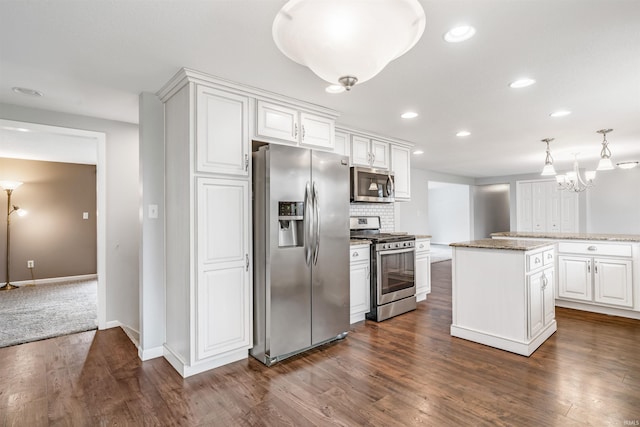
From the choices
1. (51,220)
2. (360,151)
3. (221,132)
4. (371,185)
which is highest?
(360,151)

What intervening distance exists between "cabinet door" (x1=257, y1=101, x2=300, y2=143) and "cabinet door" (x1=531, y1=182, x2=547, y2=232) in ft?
25.9

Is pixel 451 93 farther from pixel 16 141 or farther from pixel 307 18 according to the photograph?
pixel 16 141

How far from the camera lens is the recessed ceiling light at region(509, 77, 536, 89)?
263 centimetres

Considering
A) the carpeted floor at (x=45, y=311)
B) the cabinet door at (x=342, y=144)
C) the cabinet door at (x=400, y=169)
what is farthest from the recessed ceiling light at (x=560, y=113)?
the carpeted floor at (x=45, y=311)

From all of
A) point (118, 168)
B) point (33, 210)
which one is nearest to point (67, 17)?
point (118, 168)

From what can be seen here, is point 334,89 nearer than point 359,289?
Yes

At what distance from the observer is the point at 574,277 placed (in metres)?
4.02

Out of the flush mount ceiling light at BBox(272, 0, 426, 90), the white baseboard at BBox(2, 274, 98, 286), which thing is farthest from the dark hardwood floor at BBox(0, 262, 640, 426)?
the white baseboard at BBox(2, 274, 98, 286)

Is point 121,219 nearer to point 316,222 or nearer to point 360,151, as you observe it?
point 316,222

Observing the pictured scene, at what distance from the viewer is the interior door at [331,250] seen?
2.93 m

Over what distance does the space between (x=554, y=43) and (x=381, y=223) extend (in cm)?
312

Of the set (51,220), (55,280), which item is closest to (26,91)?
(51,220)

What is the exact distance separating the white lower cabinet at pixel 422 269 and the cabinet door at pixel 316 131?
2.05 metres

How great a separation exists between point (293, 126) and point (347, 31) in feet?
7.00
